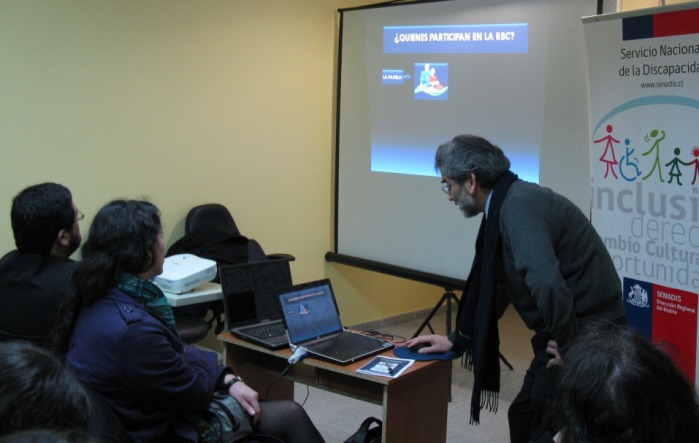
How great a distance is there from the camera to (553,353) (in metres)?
2.58

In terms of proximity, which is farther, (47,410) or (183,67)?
(183,67)

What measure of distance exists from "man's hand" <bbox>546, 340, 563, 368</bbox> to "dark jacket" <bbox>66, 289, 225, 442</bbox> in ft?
3.83

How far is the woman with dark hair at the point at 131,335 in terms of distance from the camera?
2244mm

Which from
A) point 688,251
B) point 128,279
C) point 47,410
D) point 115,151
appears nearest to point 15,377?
point 47,410

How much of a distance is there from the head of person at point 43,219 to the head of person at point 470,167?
138 cm

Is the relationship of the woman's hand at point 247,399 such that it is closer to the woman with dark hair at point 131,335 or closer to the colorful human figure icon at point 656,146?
the woman with dark hair at point 131,335

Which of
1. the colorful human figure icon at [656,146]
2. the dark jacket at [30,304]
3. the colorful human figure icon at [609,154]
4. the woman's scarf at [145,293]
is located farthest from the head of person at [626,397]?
the colorful human figure icon at [609,154]

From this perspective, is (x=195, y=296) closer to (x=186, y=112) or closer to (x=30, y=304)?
(x=30, y=304)

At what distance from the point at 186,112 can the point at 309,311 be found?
2066mm

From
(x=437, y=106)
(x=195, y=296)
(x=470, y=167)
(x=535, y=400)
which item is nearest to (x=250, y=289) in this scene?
(x=195, y=296)

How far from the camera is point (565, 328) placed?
8.05 ft

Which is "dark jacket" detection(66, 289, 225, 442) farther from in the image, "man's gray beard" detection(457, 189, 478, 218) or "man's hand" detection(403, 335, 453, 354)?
"man's gray beard" detection(457, 189, 478, 218)

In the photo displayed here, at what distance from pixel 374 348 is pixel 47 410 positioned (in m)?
1.75

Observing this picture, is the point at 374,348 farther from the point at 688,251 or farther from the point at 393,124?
the point at 393,124
